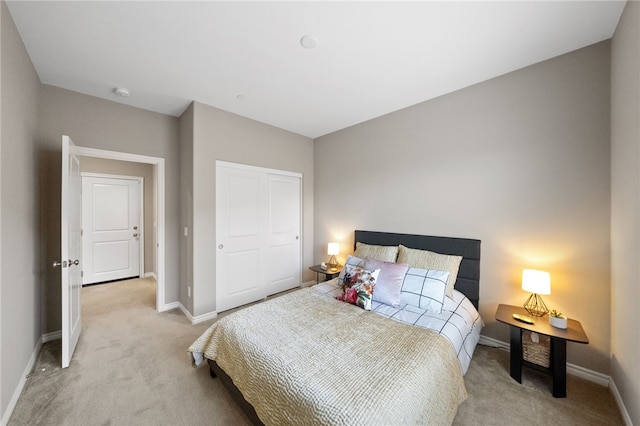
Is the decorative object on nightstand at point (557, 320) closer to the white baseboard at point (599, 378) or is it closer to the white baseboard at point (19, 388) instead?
the white baseboard at point (599, 378)

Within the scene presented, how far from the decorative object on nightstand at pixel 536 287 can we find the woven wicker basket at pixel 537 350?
201mm

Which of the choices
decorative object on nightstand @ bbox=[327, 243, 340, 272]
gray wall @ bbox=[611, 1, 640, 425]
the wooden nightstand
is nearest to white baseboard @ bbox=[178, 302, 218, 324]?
decorative object on nightstand @ bbox=[327, 243, 340, 272]

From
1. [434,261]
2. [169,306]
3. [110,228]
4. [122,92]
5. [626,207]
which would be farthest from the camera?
[110,228]

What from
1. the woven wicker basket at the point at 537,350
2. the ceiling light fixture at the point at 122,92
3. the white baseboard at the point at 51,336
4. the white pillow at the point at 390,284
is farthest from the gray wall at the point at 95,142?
the woven wicker basket at the point at 537,350

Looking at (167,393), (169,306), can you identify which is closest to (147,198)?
(169,306)

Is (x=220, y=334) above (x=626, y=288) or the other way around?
the other way around

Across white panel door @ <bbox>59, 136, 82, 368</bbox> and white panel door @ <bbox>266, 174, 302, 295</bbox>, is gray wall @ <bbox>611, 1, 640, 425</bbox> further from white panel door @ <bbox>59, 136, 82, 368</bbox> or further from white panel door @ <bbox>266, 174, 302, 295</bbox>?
white panel door @ <bbox>59, 136, 82, 368</bbox>

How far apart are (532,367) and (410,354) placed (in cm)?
123

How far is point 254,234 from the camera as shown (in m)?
3.50

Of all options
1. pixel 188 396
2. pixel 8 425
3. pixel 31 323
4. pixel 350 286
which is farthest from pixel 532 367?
pixel 31 323

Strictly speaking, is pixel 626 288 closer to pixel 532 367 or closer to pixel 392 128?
pixel 532 367

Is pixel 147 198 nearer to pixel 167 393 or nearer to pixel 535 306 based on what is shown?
pixel 167 393

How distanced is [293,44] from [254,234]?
96.0 inches

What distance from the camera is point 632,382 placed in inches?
56.6
